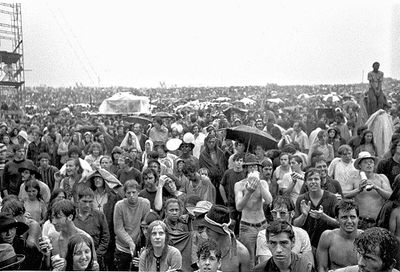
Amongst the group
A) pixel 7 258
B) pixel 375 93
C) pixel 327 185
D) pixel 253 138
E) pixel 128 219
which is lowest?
pixel 128 219

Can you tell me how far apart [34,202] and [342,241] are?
4.05 metres

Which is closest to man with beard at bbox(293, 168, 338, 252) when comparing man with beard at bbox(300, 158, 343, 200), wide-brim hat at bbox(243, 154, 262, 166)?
man with beard at bbox(300, 158, 343, 200)

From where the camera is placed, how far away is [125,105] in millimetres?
21594

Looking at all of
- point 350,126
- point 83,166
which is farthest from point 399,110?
point 83,166

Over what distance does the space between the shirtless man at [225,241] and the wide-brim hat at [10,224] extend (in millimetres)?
1711

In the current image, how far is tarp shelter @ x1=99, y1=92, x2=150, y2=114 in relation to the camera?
21.3 metres

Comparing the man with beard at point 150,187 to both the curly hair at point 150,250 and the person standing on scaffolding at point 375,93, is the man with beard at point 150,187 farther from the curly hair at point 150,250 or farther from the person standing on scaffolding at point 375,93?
the person standing on scaffolding at point 375,93

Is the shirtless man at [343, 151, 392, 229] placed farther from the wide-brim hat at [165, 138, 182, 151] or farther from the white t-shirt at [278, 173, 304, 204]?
the wide-brim hat at [165, 138, 182, 151]

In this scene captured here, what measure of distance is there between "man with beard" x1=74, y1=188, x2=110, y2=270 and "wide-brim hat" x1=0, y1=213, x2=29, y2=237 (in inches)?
31.3

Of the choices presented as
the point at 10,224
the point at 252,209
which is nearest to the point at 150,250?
the point at 10,224

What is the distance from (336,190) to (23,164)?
15.6ft

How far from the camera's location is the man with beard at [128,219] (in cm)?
628

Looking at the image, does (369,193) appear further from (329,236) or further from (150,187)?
(150,187)

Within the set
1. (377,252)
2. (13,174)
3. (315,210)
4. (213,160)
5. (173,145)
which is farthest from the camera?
(173,145)
